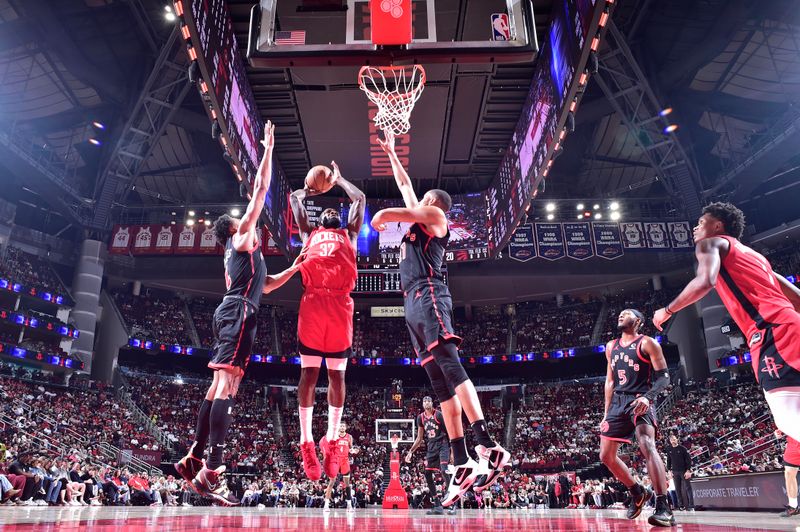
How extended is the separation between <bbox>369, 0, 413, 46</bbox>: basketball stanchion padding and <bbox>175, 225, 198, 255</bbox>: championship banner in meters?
21.1

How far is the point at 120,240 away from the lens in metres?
26.2

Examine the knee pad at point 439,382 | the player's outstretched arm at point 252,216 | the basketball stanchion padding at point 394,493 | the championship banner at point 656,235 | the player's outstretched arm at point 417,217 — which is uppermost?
the championship banner at point 656,235

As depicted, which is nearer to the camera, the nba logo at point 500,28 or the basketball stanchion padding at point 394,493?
the nba logo at point 500,28

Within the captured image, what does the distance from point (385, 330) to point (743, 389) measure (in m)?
18.5

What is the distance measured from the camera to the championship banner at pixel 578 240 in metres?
25.0

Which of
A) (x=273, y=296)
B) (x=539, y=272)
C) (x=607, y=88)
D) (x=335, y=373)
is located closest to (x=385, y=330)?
(x=273, y=296)

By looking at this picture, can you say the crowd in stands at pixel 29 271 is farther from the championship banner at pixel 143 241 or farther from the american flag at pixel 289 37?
the american flag at pixel 289 37

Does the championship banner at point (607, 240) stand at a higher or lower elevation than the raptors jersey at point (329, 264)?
higher

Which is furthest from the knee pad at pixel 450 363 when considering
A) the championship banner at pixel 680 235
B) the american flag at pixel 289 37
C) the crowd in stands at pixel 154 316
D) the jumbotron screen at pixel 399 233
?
the crowd in stands at pixel 154 316

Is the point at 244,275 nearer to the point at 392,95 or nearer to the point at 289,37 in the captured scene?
the point at 289,37

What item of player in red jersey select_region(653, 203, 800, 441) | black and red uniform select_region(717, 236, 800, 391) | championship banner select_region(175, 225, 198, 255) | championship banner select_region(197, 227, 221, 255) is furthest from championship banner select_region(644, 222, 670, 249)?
black and red uniform select_region(717, 236, 800, 391)

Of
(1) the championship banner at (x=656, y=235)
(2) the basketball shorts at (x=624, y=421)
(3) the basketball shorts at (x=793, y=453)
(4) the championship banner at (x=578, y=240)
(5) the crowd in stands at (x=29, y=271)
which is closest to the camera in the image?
(3) the basketball shorts at (x=793, y=453)

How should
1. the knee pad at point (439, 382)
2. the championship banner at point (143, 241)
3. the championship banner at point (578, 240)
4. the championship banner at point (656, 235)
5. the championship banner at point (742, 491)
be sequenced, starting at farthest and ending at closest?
1. the championship banner at point (143, 241)
2. the championship banner at point (656, 235)
3. the championship banner at point (578, 240)
4. the championship banner at point (742, 491)
5. the knee pad at point (439, 382)

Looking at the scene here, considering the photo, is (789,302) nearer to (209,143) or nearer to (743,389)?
(743,389)
